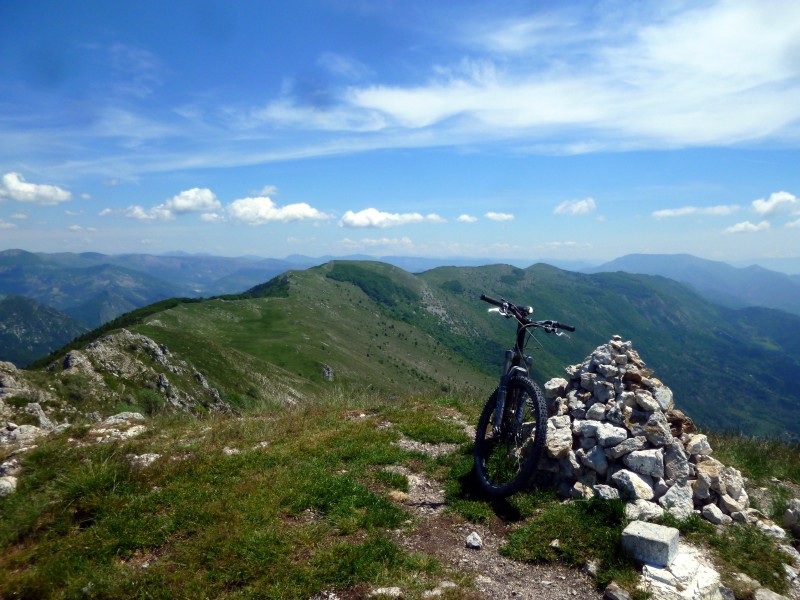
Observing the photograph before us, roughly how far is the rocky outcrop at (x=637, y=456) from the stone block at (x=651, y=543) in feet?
2.25

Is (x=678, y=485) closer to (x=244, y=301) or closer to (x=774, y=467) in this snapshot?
(x=774, y=467)

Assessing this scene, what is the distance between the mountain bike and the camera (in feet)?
27.2

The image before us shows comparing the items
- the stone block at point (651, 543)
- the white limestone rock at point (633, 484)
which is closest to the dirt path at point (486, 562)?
the stone block at point (651, 543)

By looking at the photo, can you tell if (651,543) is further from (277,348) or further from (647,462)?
(277,348)

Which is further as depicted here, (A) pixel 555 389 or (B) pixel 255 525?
(A) pixel 555 389

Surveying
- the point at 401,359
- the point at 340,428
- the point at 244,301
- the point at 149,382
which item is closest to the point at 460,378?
the point at 401,359

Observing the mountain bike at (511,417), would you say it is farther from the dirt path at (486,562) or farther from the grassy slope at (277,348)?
the grassy slope at (277,348)

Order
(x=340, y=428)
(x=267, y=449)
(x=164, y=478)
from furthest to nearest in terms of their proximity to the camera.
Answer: (x=340, y=428) < (x=267, y=449) < (x=164, y=478)

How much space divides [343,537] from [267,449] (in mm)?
3717

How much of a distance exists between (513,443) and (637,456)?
230cm

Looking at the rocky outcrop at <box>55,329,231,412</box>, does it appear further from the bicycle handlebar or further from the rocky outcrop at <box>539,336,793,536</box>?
the rocky outcrop at <box>539,336,793,536</box>

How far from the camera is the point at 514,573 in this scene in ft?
20.3

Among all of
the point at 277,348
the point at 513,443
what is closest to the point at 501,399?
the point at 513,443

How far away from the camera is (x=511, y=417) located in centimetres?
920
